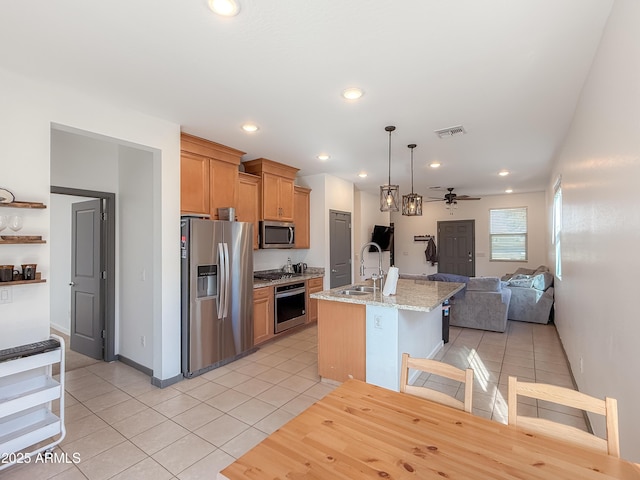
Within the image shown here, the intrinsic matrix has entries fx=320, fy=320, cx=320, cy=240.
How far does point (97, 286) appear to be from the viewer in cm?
391

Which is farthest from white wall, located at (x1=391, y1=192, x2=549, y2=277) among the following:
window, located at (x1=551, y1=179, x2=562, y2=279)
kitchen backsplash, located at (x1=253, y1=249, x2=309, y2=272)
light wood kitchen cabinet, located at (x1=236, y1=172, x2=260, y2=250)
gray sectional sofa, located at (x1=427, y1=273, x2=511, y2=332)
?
light wood kitchen cabinet, located at (x1=236, y1=172, x2=260, y2=250)

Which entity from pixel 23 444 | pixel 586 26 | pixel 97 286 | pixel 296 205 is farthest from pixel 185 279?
pixel 586 26

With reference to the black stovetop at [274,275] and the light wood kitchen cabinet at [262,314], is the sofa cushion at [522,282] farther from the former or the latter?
the light wood kitchen cabinet at [262,314]

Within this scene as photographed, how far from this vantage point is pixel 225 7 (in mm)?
1672

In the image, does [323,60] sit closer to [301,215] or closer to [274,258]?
[301,215]

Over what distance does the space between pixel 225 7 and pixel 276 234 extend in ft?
11.6

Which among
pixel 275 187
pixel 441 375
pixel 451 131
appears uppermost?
pixel 451 131

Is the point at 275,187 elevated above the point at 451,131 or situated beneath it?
situated beneath

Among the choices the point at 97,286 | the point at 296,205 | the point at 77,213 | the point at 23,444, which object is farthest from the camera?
the point at 296,205

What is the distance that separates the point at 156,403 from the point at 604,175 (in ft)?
12.5

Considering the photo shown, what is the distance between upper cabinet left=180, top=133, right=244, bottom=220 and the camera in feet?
11.8

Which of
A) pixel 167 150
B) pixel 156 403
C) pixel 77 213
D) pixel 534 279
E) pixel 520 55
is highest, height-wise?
pixel 520 55

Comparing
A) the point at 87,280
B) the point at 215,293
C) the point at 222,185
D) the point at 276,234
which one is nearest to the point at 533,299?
the point at 276,234

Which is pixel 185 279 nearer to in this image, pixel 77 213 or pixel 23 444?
pixel 23 444
